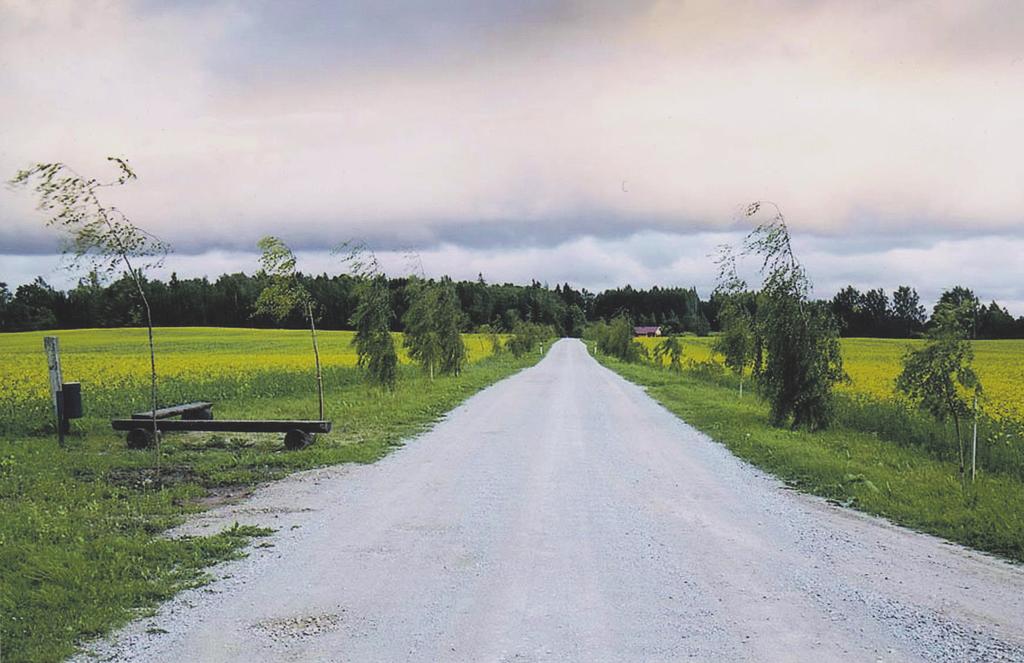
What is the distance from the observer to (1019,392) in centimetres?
2289

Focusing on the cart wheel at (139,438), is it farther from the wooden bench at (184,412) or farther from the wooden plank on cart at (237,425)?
the wooden bench at (184,412)

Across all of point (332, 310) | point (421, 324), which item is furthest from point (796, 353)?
point (332, 310)

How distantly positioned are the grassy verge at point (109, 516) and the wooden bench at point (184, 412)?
595 millimetres

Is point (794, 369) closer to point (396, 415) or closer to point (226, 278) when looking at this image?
point (396, 415)

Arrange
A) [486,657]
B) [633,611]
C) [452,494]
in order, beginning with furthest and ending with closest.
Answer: [452,494] → [633,611] → [486,657]

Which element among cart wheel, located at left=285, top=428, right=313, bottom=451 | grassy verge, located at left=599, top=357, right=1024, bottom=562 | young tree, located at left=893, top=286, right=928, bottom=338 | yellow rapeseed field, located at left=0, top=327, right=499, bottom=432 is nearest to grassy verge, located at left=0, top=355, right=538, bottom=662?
cart wheel, located at left=285, top=428, right=313, bottom=451

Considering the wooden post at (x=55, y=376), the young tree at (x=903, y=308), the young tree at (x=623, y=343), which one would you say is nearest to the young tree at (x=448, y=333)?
the wooden post at (x=55, y=376)

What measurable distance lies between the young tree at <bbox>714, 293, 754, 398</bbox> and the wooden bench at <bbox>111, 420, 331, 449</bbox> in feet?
44.9

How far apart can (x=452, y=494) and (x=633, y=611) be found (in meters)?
4.28

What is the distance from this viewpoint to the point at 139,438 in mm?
13594

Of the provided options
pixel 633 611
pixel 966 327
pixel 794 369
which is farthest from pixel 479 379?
pixel 633 611

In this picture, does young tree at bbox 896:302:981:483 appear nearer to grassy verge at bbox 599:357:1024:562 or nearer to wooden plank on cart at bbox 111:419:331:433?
grassy verge at bbox 599:357:1024:562

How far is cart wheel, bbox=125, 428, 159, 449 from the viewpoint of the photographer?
13.6m

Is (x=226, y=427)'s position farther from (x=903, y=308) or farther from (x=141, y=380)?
(x=903, y=308)
